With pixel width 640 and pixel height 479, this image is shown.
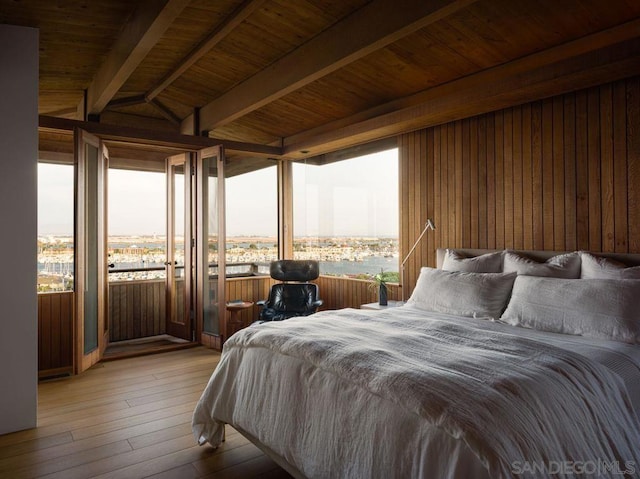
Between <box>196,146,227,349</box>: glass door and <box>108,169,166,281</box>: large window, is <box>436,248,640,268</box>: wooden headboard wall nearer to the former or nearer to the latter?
<box>196,146,227,349</box>: glass door

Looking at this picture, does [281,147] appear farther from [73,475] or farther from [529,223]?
[73,475]

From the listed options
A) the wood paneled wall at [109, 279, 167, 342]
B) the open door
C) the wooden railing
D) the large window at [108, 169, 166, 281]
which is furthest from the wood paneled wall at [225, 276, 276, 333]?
the open door

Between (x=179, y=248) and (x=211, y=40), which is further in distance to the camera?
(x=179, y=248)

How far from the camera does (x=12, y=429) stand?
9.55ft

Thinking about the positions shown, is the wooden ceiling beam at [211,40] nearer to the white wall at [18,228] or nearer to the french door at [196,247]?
the french door at [196,247]

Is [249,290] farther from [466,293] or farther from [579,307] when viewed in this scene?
[579,307]

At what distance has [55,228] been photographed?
16.1ft

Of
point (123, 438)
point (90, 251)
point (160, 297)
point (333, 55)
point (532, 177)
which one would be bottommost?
point (123, 438)

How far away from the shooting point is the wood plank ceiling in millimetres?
2852

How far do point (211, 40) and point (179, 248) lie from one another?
2.93 meters


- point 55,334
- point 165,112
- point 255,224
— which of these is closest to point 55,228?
point 55,334

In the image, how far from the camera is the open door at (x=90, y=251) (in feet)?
13.6

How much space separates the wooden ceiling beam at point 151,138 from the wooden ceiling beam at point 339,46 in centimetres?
51

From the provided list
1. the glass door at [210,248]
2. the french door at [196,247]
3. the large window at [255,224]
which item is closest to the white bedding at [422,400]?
the glass door at [210,248]
